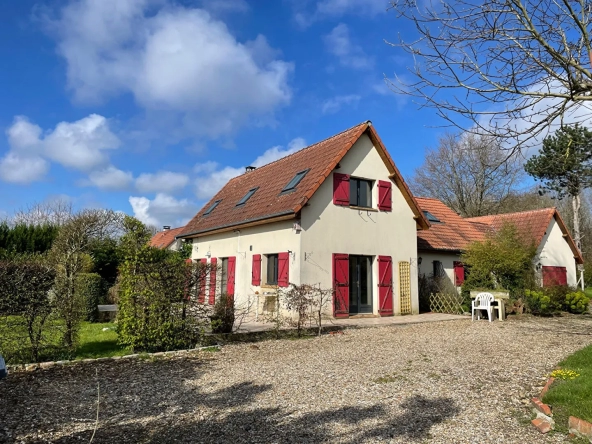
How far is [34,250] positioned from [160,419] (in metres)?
20.5

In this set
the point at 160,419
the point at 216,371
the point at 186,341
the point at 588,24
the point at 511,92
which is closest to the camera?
the point at 160,419

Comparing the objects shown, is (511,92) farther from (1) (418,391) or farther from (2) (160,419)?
(2) (160,419)

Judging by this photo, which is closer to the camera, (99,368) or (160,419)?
(160,419)

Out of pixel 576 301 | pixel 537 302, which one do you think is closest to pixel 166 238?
pixel 537 302

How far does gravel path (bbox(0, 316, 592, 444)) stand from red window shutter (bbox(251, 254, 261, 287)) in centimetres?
579

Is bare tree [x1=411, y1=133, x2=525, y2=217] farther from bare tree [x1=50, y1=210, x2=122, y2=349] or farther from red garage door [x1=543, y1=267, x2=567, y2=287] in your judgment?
bare tree [x1=50, y1=210, x2=122, y2=349]

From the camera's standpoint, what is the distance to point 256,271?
1533 centimetres

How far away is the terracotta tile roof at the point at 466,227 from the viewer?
749 inches

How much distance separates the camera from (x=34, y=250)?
21.8 metres

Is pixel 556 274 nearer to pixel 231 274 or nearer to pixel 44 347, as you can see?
pixel 231 274

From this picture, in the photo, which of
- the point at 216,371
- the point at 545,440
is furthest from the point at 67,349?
the point at 545,440

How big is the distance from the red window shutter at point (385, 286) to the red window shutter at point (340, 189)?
2.42 meters

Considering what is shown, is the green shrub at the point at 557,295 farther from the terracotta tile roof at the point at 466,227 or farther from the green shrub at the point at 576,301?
the terracotta tile roof at the point at 466,227

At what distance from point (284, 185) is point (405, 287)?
5.74m
